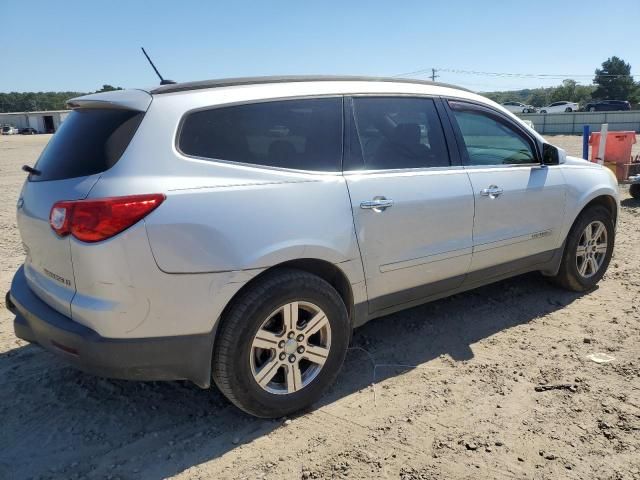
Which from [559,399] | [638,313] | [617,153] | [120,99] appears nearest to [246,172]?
[120,99]

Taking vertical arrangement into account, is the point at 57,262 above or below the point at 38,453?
above

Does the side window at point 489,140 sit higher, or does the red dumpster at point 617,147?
the side window at point 489,140

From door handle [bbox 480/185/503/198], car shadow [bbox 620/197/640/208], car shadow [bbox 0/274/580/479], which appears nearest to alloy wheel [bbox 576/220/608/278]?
car shadow [bbox 0/274/580/479]

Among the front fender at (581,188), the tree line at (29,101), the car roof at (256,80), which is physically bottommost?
the front fender at (581,188)

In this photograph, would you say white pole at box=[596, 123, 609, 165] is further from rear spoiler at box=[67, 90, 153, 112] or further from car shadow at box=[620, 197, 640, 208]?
rear spoiler at box=[67, 90, 153, 112]

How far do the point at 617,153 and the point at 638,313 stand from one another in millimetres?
7838

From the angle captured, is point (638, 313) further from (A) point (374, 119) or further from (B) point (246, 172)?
(B) point (246, 172)

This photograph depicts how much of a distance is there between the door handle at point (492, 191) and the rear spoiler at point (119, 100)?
2.36 meters

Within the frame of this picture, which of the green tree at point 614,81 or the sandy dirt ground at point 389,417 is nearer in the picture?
the sandy dirt ground at point 389,417

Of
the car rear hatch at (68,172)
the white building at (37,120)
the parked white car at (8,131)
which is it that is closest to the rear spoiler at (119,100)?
the car rear hatch at (68,172)

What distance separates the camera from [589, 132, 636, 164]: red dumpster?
10.7 m

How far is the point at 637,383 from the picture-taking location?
3.27 metres

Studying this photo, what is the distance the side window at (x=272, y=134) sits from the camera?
105 inches

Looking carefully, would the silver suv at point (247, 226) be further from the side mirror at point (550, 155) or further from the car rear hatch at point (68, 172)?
the side mirror at point (550, 155)
